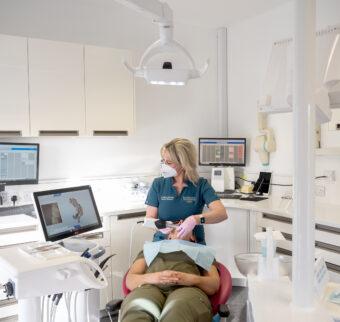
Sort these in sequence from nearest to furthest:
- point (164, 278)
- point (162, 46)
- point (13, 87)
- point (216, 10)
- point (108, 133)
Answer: point (162, 46) → point (164, 278) → point (13, 87) → point (108, 133) → point (216, 10)

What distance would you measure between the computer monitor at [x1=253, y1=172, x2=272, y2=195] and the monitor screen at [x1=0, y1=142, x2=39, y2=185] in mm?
2052

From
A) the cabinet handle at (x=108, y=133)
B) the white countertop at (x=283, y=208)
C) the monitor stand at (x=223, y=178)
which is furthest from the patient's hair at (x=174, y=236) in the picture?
the monitor stand at (x=223, y=178)

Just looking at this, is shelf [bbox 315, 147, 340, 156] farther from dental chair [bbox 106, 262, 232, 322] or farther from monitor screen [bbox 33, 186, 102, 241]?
monitor screen [bbox 33, 186, 102, 241]

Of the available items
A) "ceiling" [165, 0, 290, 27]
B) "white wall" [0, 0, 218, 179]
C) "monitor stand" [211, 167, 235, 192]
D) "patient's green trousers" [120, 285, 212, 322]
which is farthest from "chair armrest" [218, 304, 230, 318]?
"ceiling" [165, 0, 290, 27]

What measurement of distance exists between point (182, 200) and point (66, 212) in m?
0.74

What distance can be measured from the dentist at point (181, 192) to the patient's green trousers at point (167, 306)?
68 centimetres

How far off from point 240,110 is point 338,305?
3.03 m

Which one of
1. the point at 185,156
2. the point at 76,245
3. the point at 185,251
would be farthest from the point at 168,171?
the point at 76,245

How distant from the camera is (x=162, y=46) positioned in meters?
1.60

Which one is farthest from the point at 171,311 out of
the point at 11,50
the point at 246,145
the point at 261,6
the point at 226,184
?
the point at 261,6

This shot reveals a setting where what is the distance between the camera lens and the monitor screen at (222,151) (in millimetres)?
3961

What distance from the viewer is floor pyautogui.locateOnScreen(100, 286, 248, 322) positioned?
289 centimetres

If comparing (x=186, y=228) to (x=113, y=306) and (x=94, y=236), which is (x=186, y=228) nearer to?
(x=113, y=306)

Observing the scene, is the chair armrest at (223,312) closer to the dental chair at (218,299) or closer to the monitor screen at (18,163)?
the dental chair at (218,299)
